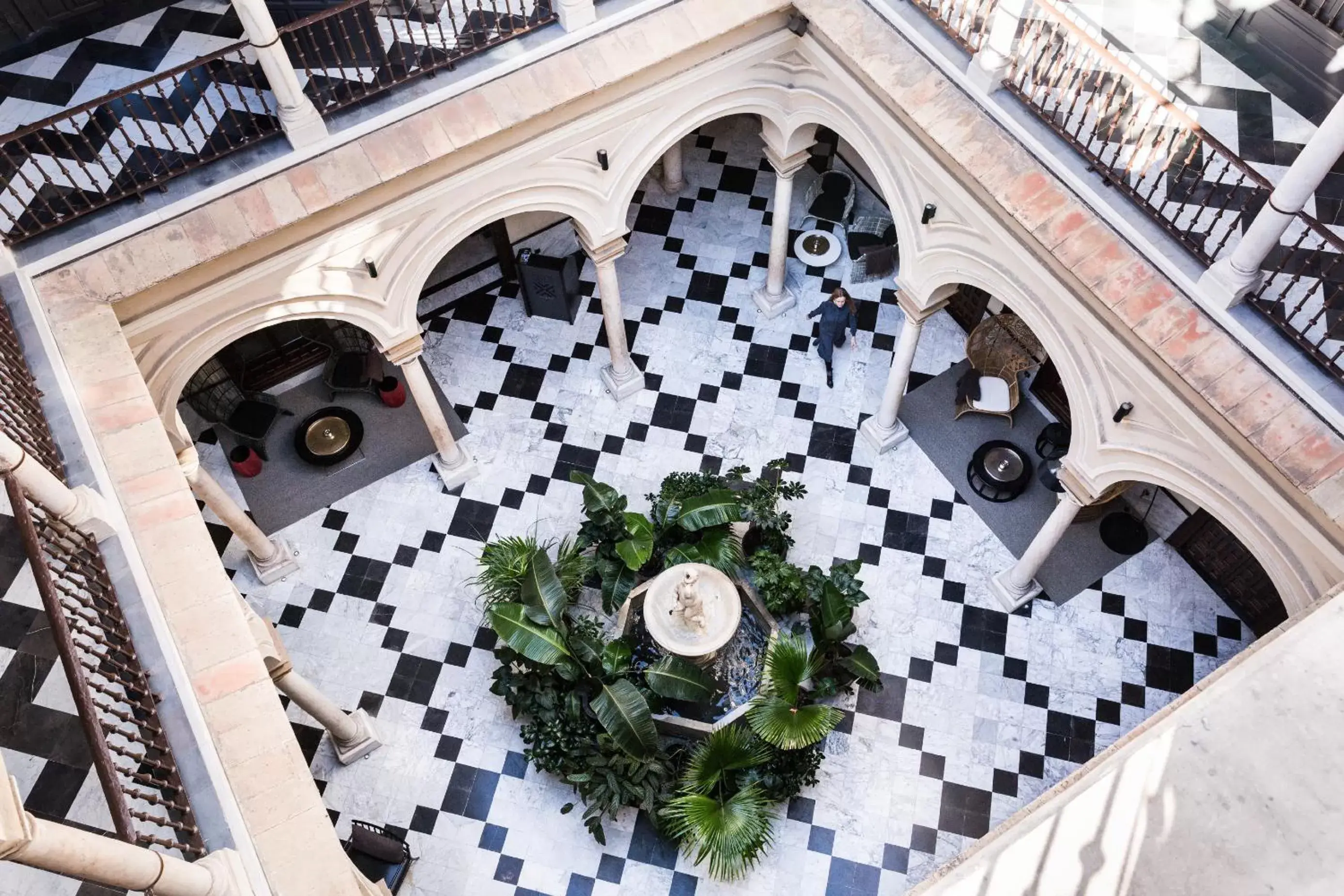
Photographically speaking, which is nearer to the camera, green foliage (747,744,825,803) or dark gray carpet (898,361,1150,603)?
green foliage (747,744,825,803)

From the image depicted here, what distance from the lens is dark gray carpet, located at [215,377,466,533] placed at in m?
9.75

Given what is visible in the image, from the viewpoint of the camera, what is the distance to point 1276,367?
5746 mm

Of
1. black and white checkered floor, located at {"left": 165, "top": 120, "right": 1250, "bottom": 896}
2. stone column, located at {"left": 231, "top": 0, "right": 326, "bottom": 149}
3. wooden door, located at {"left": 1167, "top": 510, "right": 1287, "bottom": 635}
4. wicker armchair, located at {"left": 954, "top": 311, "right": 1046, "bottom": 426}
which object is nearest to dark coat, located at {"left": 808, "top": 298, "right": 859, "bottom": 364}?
black and white checkered floor, located at {"left": 165, "top": 120, "right": 1250, "bottom": 896}

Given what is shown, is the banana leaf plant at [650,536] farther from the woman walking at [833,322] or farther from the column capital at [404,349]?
the woman walking at [833,322]

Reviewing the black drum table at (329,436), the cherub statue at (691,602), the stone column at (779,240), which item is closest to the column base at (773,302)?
the stone column at (779,240)

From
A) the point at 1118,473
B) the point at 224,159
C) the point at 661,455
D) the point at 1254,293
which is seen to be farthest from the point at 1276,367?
the point at 224,159

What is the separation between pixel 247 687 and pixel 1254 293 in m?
5.82

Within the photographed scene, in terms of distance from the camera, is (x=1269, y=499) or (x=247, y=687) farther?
(x=1269, y=499)

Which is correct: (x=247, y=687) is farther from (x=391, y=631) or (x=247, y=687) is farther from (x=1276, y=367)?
(x=1276, y=367)

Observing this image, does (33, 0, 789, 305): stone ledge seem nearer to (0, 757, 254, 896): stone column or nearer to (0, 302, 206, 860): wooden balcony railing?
(0, 302, 206, 860): wooden balcony railing

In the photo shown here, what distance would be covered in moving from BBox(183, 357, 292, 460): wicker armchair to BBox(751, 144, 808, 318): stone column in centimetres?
496

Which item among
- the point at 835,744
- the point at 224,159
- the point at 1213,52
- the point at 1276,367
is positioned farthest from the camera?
the point at 835,744

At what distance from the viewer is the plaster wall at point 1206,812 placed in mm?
3953

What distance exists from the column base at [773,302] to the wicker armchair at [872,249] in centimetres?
74
